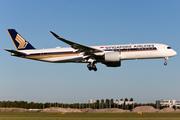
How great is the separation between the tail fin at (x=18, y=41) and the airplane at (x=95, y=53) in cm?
21

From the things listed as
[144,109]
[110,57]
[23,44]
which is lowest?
[144,109]

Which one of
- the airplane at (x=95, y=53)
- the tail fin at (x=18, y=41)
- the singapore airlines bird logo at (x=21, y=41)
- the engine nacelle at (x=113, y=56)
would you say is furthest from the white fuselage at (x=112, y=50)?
the singapore airlines bird logo at (x=21, y=41)

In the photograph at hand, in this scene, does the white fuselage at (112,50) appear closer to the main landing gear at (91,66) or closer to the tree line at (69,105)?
the main landing gear at (91,66)

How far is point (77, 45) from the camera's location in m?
37.9

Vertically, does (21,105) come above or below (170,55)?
below

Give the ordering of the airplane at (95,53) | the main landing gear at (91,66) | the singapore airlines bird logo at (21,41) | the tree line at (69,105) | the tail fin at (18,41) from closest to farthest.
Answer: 1. the airplane at (95,53)
2. the main landing gear at (91,66)
3. the tail fin at (18,41)
4. the singapore airlines bird logo at (21,41)
5. the tree line at (69,105)

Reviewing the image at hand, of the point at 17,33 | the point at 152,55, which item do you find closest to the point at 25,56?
the point at 17,33

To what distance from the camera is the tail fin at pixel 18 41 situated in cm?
4522

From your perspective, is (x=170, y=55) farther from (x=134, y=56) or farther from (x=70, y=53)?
(x=70, y=53)

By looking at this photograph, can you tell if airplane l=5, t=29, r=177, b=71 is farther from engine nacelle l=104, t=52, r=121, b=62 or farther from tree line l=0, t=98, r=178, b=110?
tree line l=0, t=98, r=178, b=110

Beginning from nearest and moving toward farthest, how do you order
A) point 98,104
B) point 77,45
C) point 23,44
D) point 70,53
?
point 77,45
point 70,53
point 23,44
point 98,104

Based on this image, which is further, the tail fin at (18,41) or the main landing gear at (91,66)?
the tail fin at (18,41)

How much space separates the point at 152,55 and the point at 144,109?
25.5m

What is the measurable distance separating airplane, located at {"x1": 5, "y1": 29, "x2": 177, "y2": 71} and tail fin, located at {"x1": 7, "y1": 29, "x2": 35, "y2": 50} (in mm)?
214
